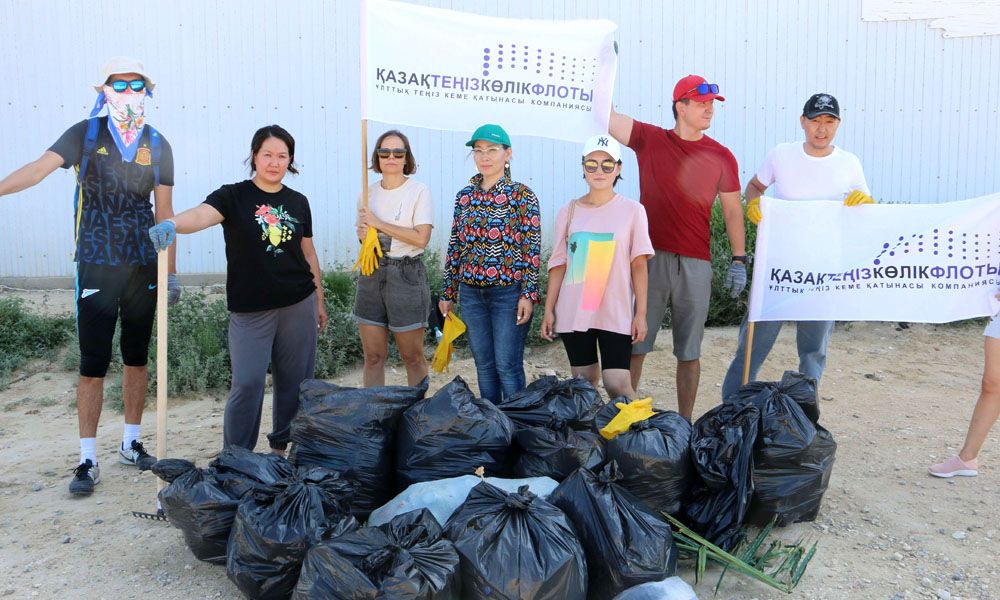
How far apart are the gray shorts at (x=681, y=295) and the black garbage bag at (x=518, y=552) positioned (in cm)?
188

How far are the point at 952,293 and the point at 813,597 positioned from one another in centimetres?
219

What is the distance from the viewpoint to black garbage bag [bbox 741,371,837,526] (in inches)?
142

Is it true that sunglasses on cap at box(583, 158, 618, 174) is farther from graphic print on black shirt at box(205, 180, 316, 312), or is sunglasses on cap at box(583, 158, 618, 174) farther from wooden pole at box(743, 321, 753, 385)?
graphic print on black shirt at box(205, 180, 316, 312)

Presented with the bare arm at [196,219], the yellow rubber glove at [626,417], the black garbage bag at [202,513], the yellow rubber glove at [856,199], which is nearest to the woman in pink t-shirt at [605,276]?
the yellow rubber glove at [626,417]

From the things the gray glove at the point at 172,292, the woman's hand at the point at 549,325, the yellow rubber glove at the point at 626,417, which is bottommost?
the yellow rubber glove at the point at 626,417

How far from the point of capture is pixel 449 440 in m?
3.56

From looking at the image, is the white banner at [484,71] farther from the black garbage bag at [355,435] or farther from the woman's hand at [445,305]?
the black garbage bag at [355,435]

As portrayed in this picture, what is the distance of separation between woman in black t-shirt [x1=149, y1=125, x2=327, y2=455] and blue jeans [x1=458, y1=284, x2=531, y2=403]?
2.95 ft

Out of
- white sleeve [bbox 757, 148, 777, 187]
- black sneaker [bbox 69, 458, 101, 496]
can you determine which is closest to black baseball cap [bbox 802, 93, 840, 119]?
white sleeve [bbox 757, 148, 777, 187]

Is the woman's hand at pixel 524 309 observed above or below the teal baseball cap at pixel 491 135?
below

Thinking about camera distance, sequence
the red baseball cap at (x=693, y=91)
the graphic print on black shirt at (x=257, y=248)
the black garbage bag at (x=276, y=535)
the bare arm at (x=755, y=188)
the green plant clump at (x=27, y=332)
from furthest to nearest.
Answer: the green plant clump at (x=27, y=332) → the bare arm at (x=755, y=188) → the red baseball cap at (x=693, y=91) → the graphic print on black shirt at (x=257, y=248) → the black garbage bag at (x=276, y=535)

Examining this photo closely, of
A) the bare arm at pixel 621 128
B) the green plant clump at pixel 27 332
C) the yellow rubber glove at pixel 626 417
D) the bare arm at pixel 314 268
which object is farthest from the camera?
the green plant clump at pixel 27 332

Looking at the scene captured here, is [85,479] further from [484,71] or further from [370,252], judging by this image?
[484,71]

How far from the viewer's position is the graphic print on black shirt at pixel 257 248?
12.9 feet
